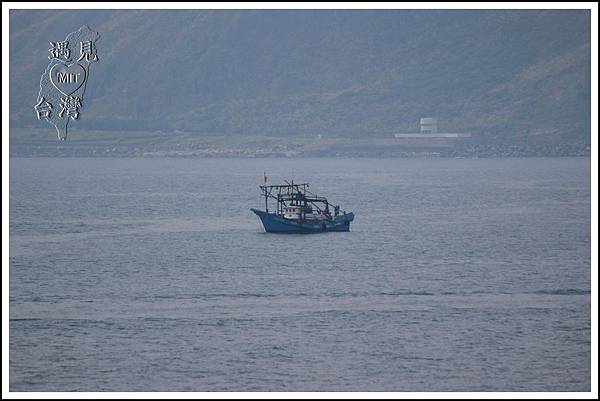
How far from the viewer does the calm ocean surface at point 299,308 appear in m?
73.1

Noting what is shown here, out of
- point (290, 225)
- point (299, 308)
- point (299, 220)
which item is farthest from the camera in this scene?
point (299, 220)

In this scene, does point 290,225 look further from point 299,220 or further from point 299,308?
point 299,308

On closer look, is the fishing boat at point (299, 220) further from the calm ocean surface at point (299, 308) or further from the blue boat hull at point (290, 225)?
the calm ocean surface at point (299, 308)

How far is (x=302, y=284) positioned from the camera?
327 feet

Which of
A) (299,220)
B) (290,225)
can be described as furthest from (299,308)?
(299,220)

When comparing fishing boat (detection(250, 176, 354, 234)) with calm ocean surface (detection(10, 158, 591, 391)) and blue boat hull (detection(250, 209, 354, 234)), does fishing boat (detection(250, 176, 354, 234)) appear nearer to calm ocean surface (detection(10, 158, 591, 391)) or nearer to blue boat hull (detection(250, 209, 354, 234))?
blue boat hull (detection(250, 209, 354, 234))

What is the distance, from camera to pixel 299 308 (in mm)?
89625

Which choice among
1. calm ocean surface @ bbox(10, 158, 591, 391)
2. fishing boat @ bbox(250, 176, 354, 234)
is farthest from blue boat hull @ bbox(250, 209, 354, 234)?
calm ocean surface @ bbox(10, 158, 591, 391)

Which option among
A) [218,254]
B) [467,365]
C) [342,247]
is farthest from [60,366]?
[342,247]

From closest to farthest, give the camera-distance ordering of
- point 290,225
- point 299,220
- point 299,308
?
1. point 299,308
2. point 290,225
3. point 299,220

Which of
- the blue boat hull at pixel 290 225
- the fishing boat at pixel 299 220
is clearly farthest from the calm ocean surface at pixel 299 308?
the fishing boat at pixel 299 220

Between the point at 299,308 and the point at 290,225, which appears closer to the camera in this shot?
the point at 299,308

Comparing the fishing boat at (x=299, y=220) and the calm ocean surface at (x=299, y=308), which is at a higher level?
the fishing boat at (x=299, y=220)

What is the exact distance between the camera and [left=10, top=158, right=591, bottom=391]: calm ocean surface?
73.1 m
